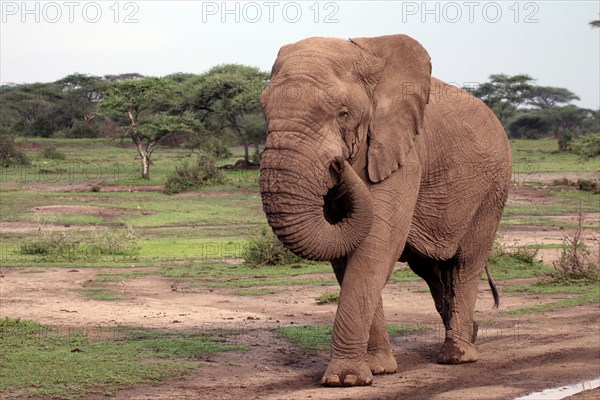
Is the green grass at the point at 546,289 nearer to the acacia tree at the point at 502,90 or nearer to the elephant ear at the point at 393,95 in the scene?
the elephant ear at the point at 393,95

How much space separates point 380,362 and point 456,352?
106 cm

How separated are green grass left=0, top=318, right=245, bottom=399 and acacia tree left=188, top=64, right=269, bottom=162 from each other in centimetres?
2884

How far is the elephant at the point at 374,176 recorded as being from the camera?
7176mm

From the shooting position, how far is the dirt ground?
7.98m

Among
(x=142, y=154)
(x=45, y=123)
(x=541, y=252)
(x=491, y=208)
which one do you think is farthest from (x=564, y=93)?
(x=491, y=208)

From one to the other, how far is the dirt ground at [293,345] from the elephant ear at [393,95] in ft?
5.67

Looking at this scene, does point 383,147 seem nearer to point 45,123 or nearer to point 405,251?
point 405,251

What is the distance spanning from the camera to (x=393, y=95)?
802cm

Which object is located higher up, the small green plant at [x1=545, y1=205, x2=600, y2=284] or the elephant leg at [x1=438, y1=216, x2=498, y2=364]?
the elephant leg at [x1=438, y1=216, x2=498, y2=364]

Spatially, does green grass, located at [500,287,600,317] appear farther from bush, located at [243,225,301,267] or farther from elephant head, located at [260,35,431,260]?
elephant head, located at [260,35,431,260]

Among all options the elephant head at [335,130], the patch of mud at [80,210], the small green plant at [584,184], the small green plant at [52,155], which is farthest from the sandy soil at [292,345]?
the small green plant at [52,155]

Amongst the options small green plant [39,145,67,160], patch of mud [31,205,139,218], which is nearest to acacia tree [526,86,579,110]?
small green plant [39,145,67,160]

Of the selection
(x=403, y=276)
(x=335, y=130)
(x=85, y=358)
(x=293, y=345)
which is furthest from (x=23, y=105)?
(x=335, y=130)

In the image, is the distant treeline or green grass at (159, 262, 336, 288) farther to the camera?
the distant treeline
